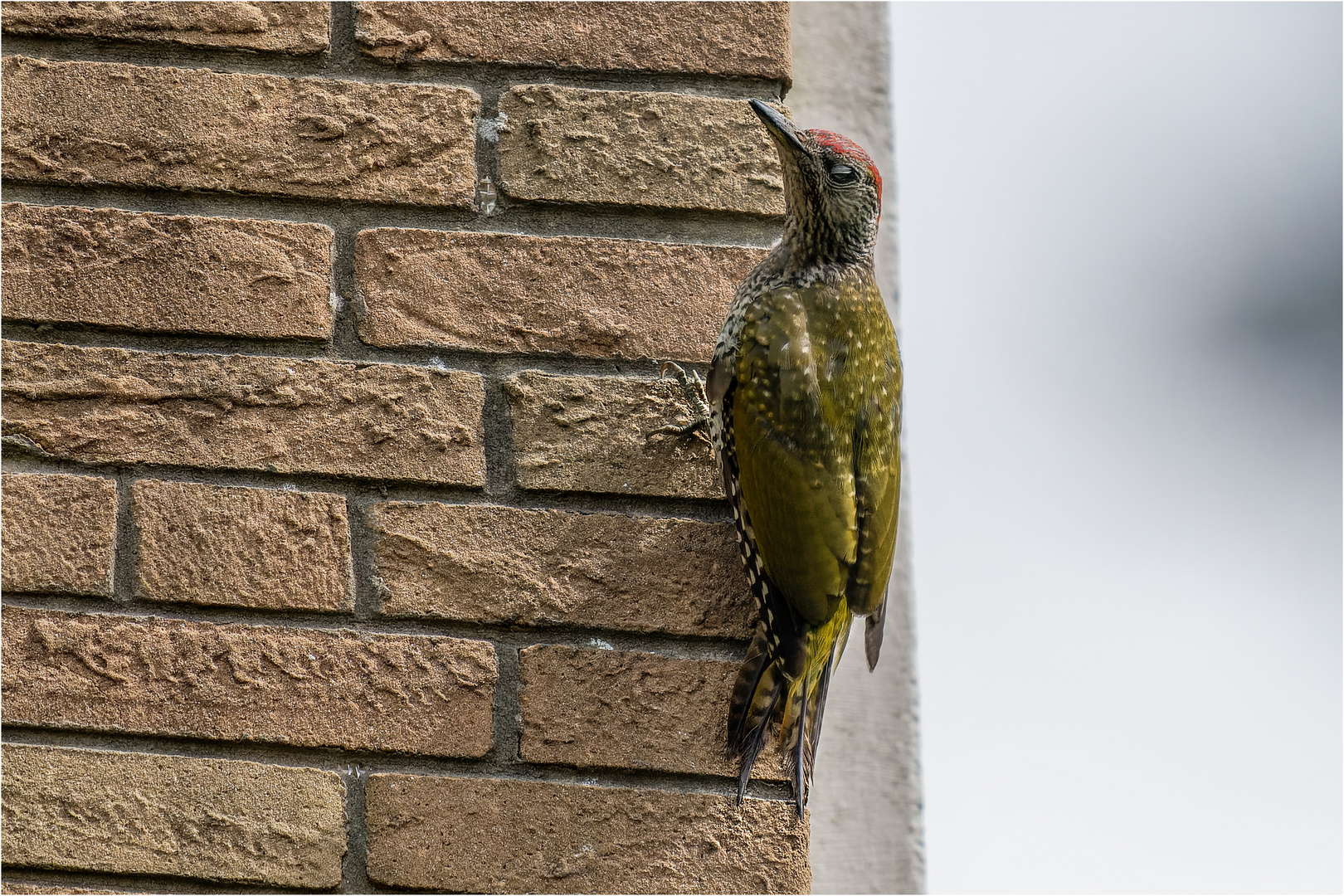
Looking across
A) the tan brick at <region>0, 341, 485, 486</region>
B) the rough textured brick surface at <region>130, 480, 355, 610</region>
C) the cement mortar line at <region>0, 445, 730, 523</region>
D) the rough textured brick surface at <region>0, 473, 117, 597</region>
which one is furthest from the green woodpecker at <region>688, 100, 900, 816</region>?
the rough textured brick surface at <region>0, 473, 117, 597</region>

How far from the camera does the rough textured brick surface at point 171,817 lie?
42.2 inches

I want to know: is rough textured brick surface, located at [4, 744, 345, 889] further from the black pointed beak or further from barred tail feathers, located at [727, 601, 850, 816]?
the black pointed beak

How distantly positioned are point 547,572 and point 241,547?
0.32m

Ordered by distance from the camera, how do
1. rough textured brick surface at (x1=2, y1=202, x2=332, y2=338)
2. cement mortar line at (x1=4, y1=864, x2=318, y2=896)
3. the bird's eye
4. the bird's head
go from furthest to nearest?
the bird's eye → the bird's head → rough textured brick surface at (x1=2, y1=202, x2=332, y2=338) → cement mortar line at (x1=4, y1=864, x2=318, y2=896)

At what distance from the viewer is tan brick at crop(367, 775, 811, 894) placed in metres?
1.09

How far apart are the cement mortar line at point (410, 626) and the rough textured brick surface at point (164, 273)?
0.98ft

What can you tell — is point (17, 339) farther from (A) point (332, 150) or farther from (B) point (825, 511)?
(B) point (825, 511)

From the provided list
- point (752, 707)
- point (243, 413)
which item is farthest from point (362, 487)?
point (752, 707)

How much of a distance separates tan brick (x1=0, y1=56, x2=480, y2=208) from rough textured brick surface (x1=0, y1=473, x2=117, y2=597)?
0.34 m

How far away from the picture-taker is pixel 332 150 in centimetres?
122

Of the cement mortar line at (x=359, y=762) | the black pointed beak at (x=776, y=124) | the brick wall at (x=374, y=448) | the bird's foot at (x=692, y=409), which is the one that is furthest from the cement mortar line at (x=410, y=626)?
the black pointed beak at (x=776, y=124)

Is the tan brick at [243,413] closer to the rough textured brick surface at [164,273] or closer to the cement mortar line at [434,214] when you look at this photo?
the rough textured brick surface at [164,273]

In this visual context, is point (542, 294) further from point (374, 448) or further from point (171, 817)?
point (171, 817)

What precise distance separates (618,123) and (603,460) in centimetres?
40
